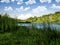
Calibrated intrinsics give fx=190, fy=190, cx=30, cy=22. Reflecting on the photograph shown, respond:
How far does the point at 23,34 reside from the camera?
455cm

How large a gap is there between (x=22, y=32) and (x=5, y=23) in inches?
30.2

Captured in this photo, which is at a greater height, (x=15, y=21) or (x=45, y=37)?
(x=15, y=21)

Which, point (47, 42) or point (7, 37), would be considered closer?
point (47, 42)

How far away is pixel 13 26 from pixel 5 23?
0.77 ft

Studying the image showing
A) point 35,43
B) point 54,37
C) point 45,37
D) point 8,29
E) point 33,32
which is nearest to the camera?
point 35,43

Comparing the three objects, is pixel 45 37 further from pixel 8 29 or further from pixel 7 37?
pixel 8 29

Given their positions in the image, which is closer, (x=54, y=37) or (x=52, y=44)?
(x=52, y=44)

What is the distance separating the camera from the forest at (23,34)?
12.3 feet

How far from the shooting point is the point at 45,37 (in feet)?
12.8

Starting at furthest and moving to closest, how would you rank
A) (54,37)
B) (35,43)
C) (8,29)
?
(8,29), (54,37), (35,43)

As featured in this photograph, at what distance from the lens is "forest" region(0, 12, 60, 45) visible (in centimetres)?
375

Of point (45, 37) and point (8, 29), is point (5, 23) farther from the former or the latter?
point (45, 37)

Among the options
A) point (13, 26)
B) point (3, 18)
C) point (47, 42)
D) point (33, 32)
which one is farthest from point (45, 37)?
point (3, 18)

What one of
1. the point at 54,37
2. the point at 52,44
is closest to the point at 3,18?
the point at 54,37
